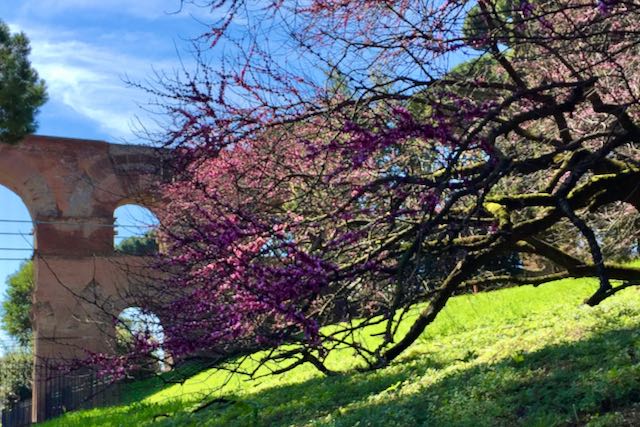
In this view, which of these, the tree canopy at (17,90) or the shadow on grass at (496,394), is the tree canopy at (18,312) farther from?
the shadow on grass at (496,394)

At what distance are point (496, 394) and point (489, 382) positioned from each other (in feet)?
0.99

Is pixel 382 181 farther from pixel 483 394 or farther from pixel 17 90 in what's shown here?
pixel 17 90

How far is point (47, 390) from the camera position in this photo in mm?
20672

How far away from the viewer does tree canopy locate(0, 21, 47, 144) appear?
13031 millimetres

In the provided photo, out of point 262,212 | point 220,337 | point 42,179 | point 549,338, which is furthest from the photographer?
point 42,179

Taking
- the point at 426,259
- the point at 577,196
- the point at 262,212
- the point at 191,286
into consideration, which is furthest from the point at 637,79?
the point at 191,286

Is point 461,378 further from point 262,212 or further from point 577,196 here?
point 262,212

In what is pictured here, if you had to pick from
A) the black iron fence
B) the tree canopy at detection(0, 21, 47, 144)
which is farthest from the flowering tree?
the black iron fence

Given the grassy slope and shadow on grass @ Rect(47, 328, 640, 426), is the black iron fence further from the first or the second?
shadow on grass @ Rect(47, 328, 640, 426)

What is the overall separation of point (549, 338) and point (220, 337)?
144 inches

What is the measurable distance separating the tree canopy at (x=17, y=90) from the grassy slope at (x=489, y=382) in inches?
236

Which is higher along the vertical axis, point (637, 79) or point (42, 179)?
point (42, 179)

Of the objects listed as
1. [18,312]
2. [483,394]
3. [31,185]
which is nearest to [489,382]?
[483,394]

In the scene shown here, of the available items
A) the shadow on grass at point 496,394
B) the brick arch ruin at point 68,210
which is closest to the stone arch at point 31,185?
the brick arch ruin at point 68,210
